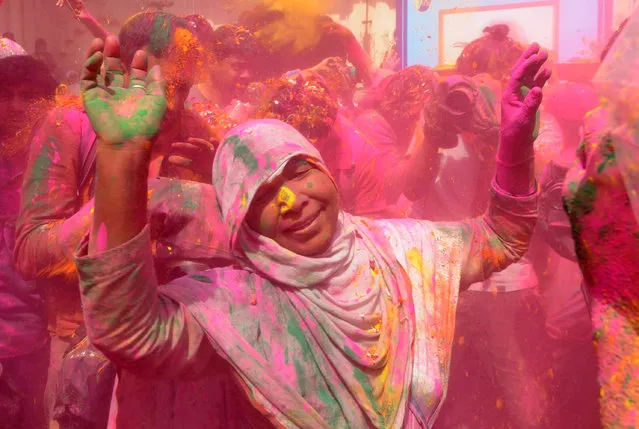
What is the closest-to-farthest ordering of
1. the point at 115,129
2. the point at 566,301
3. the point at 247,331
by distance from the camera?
the point at 115,129 → the point at 247,331 → the point at 566,301

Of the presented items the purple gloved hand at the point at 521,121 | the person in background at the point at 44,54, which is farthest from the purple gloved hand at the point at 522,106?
the person in background at the point at 44,54

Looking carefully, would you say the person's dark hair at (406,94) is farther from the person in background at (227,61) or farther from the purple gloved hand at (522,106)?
the purple gloved hand at (522,106)

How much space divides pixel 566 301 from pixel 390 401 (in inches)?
58.0

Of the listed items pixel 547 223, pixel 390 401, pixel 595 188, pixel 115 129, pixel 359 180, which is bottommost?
pixel 390 401

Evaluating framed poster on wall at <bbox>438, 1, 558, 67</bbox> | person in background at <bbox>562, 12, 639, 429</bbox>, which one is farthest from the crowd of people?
framed poster on wall at <bbox>438, 1, 558, 67</bbox>

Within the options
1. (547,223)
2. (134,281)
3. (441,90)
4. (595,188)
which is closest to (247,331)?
(134,281)

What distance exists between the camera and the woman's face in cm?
136

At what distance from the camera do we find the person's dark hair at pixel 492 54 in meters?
2.30

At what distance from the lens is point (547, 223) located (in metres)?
2.31

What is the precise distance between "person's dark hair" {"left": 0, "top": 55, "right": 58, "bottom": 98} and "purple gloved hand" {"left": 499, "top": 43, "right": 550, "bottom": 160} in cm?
162

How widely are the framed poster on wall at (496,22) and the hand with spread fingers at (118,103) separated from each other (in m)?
1.85

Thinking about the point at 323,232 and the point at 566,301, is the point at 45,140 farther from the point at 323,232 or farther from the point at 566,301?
the point at 566,301

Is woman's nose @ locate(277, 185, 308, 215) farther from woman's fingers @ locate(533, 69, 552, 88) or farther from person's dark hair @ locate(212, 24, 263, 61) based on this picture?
person's dark hair @ locate(212, 24, 263, 61)


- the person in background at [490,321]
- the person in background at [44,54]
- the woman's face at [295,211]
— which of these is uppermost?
the person in background at [44,54]
